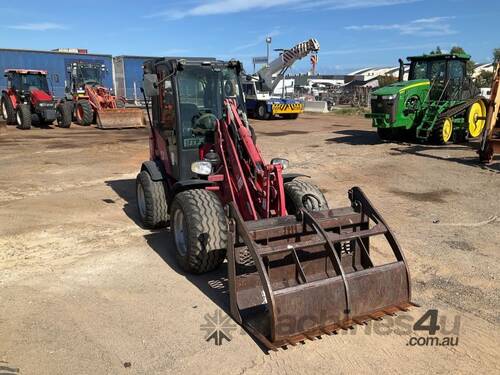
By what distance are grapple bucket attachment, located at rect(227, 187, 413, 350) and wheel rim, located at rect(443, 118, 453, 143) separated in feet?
34.9

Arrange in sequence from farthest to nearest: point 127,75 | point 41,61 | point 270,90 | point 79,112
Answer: point 127,75
point 41,61
point 270,90
point 79,112

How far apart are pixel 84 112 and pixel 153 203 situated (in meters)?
15.4

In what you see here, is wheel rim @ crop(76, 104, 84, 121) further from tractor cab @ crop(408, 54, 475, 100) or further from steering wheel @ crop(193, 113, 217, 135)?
steering wheel @ crop(193, 113, 217, 135)

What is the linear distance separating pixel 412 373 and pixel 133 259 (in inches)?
129

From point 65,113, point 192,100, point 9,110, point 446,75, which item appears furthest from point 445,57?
point 9,110

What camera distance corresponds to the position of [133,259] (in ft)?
17.1

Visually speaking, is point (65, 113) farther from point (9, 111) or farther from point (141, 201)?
point (141, 201)

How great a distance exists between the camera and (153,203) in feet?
19.6

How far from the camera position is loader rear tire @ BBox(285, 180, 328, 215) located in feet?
15.8

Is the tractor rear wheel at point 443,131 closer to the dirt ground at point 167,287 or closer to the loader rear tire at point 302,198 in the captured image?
the dirt ground at point 167,287

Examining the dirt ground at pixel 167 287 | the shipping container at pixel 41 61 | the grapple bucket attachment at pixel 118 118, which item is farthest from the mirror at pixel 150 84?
the shipping container at pixel 41 61

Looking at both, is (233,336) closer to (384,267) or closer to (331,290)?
(331,290)

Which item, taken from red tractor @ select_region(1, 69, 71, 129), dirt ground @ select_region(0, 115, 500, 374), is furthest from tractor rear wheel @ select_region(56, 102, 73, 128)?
dirt ground @ select_region(0, 115, 500, 374)

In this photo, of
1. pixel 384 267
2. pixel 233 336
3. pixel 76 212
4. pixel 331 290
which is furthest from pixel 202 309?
pixel 76 212
